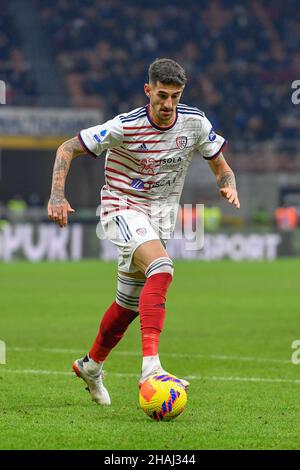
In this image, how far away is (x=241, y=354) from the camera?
376 inches

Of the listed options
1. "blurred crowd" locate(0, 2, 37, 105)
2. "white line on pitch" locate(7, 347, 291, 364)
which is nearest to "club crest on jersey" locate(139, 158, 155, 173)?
"white line on pitch" locate(7, 347, 291, 364)

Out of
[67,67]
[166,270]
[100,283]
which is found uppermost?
[67,67]

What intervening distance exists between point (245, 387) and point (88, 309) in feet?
22.8

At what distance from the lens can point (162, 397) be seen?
18.3 feet

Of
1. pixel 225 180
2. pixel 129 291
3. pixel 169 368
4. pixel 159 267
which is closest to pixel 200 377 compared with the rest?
pixel 169 368

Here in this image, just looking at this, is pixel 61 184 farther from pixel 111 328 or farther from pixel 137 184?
pixel 111 328

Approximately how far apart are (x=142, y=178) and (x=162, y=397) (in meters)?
1.51

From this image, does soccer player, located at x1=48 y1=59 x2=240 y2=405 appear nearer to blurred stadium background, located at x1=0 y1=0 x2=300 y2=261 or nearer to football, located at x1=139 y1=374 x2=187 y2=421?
football, located at x1=139 y1=374 x2=187 y2=421

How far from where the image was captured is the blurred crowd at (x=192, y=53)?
3391 cm

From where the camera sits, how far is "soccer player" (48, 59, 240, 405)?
619 cm

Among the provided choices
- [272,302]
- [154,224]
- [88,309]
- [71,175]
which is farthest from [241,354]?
[71,175]

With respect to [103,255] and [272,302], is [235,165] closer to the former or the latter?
[103,255]

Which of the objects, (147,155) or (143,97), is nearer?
(147,155)

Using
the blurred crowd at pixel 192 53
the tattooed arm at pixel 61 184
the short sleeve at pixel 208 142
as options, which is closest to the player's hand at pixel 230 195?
the short sleeve at pixel 208 142
